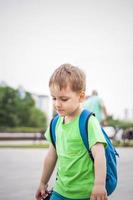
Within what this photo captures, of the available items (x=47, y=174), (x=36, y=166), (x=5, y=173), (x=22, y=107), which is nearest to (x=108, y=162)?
(x=47, y=174)

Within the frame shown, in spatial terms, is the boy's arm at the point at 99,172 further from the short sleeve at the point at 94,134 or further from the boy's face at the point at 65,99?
→ the boy's face at the point at 65,99

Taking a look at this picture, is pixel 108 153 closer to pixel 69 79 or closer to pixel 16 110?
pixel 69 79

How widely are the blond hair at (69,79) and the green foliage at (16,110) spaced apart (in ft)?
202

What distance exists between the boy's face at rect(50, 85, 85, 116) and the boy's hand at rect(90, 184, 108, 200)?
467mm

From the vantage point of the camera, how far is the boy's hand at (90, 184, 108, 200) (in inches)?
111

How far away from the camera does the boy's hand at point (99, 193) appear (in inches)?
111

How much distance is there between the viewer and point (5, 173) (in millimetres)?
7848

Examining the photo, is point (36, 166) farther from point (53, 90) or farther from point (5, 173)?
point (53, 90)

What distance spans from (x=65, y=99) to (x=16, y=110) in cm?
6379

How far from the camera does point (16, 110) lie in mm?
66500

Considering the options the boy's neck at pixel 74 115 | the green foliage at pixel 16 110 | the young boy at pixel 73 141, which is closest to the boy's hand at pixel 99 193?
the young boy at pixel 73 141

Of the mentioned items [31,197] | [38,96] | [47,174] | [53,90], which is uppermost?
[53,90]

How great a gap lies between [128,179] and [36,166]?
2244 mm

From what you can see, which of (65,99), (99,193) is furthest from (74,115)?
(99,193)
